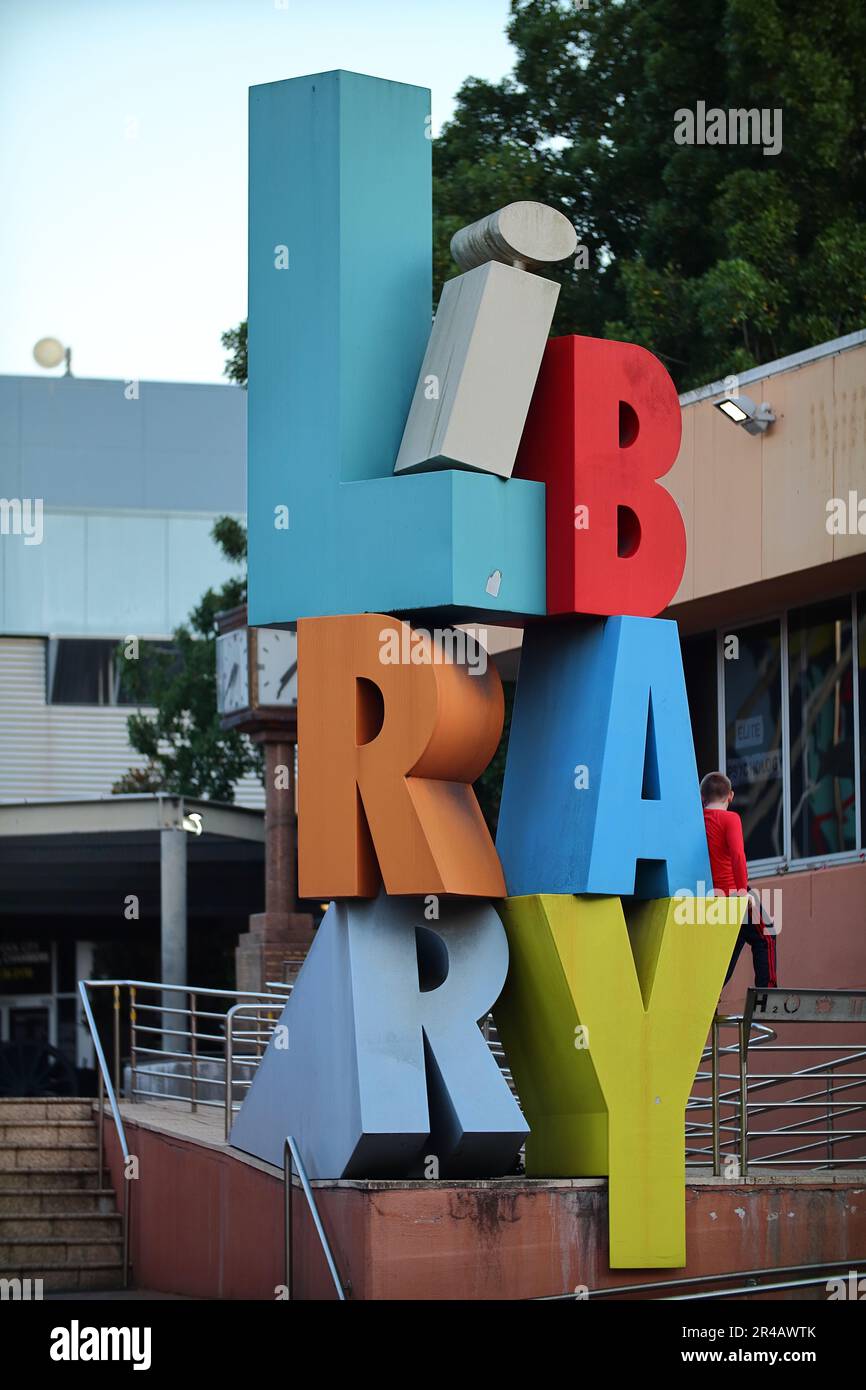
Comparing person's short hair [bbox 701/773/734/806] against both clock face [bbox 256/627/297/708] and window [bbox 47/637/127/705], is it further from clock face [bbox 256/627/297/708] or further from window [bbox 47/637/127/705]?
window [bbox 47/637/127/705]

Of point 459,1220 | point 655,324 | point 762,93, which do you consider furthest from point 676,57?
point 459,1220

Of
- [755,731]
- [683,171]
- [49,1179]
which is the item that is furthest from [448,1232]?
[683,171]

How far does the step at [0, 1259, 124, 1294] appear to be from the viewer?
15461mm

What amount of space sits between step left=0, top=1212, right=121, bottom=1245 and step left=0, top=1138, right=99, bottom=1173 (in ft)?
2.15

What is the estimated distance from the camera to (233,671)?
27.3 metres

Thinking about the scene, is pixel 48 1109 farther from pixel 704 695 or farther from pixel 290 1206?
pixel 704 695

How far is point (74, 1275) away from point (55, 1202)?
0.86 metres

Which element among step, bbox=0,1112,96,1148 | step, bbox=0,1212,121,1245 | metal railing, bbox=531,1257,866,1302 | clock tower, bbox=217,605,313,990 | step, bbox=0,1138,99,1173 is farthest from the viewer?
clock tower, bbox=217,605,313,990

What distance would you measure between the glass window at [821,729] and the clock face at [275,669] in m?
8.65

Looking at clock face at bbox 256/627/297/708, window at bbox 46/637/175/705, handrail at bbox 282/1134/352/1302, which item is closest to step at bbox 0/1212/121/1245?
handrail at bbox 282/1134/352/1302

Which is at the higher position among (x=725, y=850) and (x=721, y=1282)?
(x=725, y=850)

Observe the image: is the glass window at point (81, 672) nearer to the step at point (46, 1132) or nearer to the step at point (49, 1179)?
the step at point (46, 1132)

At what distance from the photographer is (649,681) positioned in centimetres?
1330

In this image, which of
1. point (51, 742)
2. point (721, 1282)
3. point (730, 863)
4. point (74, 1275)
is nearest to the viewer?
point (721, 1282)
